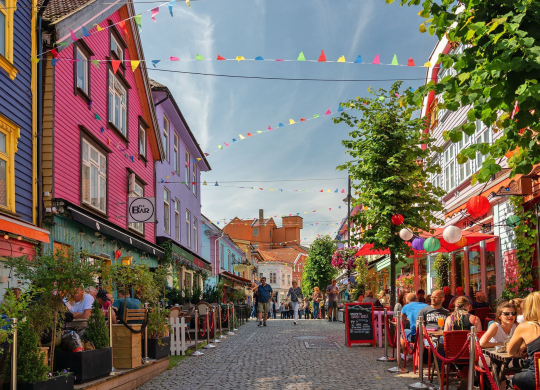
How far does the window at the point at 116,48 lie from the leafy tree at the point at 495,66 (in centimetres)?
1281

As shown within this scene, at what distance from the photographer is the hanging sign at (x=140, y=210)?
17359 mm

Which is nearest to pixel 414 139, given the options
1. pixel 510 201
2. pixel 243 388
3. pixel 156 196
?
pixel 510 201

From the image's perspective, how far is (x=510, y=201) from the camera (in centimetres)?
1427

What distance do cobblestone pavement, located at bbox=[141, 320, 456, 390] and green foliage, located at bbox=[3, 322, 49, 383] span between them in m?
2.99

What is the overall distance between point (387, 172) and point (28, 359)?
11.8 meters

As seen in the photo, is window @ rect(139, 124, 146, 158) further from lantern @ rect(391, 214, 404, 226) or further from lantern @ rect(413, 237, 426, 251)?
lantern @ rect(413, 237, 426, 251)

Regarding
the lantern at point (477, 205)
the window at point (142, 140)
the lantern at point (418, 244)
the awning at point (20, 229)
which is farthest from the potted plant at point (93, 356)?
the window at point (142, 140)

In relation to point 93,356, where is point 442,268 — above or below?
above

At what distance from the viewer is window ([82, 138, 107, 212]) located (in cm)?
1485

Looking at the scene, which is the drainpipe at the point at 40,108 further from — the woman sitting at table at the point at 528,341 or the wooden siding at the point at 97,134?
the woman sitting at table at the point at 528,341

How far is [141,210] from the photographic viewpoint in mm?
17453

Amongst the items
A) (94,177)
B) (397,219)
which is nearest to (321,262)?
(397,219)

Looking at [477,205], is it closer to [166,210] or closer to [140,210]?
[140,210]

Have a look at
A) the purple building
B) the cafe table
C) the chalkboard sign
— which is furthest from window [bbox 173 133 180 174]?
the cafe table
